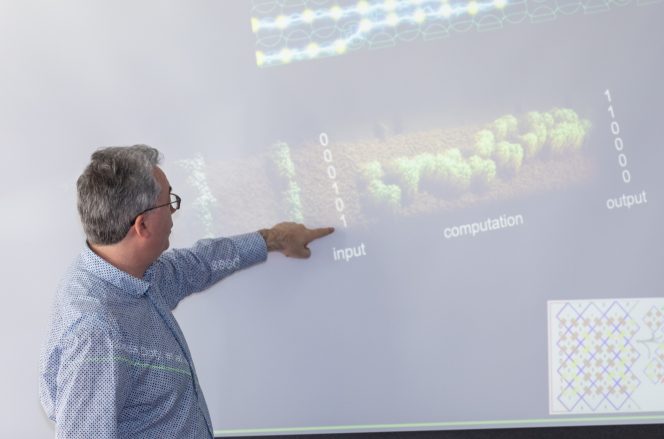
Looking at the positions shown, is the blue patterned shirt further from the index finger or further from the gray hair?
the index finger

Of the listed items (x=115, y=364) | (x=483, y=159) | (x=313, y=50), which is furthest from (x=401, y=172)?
(x=115, y=364)

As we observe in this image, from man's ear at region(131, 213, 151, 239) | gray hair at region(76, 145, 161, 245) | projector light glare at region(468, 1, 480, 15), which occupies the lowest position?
man's ear at region(131, 213, 151, 239)

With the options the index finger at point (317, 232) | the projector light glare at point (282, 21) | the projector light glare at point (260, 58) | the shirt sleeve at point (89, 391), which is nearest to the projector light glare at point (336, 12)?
the projector light glare at point (282, 21)

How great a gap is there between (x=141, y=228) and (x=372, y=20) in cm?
98

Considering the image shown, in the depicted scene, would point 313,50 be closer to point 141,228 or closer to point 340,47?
point 340,47

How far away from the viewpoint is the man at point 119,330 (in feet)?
5.09

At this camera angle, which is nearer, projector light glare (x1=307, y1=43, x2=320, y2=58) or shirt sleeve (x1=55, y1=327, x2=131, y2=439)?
shirt sleeve (x1=55, y1=327, x2=131, y2=439)

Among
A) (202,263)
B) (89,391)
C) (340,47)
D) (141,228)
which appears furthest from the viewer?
(340,47)

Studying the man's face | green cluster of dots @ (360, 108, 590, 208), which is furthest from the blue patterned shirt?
green cluster of dots @ (360, 108, 590, 208)

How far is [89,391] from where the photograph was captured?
1.55 metres

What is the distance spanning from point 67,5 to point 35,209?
662 mm

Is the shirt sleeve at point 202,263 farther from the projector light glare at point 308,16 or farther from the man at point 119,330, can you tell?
the projector light glare at point 308,16

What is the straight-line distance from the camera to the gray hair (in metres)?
1.63

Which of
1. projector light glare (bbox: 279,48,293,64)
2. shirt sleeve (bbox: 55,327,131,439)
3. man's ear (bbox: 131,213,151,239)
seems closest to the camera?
shirt sleeve (bbox: 55,327,131,439)
